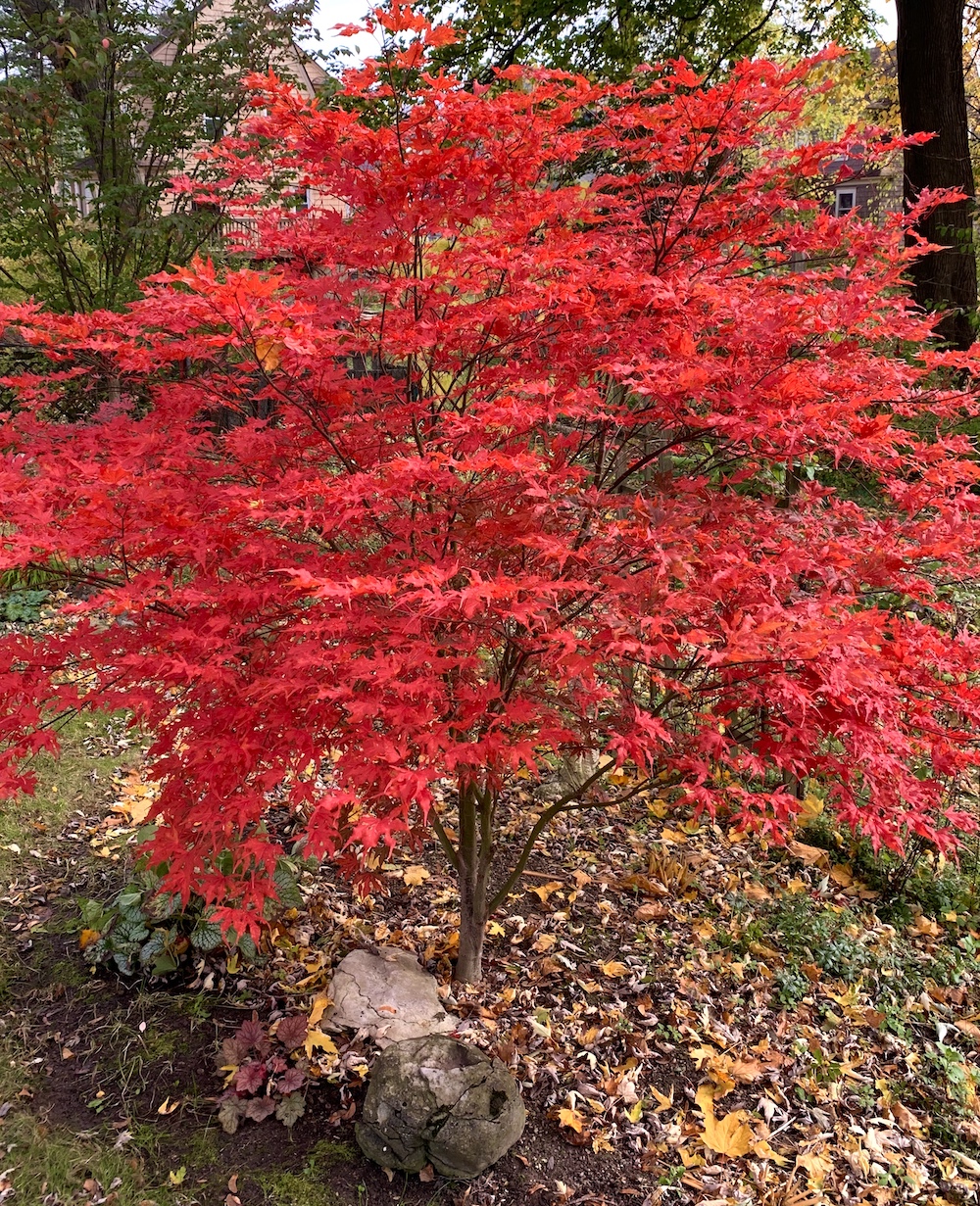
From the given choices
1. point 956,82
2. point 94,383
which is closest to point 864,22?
point 956,82

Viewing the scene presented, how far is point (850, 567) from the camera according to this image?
2.18m

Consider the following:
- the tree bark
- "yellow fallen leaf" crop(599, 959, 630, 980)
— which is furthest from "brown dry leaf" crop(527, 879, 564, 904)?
the tree bark

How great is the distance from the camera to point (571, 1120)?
8.81 feet

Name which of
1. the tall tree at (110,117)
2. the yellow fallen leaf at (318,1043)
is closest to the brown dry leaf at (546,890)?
the yellow fallen leaf at (318,1043)

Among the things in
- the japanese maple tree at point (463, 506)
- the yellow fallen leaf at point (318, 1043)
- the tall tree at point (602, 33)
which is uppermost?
the tall tree at point (602, 33)

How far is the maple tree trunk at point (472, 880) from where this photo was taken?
3080 mm

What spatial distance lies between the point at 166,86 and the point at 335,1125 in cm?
727

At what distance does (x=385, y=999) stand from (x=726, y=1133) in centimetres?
129

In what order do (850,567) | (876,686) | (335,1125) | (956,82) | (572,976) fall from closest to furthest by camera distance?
(876,686) < (850,567) < (335,1125) < (572,976) < (956,82)

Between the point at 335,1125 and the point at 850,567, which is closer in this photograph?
the point at 850,567

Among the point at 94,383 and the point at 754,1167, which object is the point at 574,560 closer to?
the point at 754,1167

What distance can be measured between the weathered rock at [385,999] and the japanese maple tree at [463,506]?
0.97m

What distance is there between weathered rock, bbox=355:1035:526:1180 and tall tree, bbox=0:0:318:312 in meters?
5.72

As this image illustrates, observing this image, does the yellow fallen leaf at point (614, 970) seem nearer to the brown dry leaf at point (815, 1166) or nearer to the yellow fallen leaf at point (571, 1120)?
the yellow fallen leaf at point (571, 1120)
